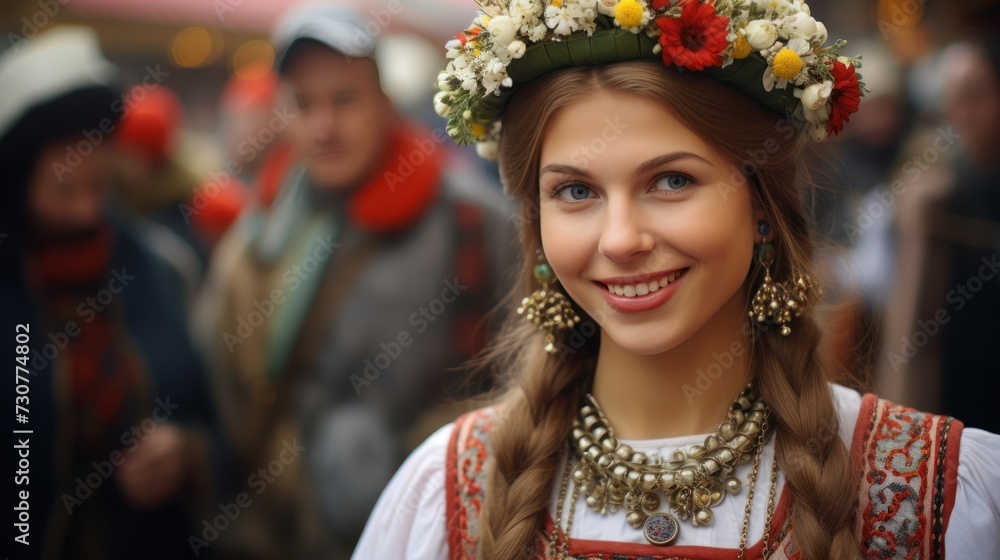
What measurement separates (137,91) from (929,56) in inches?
125

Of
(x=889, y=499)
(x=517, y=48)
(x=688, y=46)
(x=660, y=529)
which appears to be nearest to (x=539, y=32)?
(x=517, y=48)

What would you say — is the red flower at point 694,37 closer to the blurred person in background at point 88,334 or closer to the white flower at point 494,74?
the white flower at point 494,74

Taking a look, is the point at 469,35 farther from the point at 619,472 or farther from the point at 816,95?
the point at 619,472

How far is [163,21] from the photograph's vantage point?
3.48 metres

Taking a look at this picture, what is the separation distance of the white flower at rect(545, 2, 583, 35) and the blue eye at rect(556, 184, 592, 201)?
10.4 inches

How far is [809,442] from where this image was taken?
1534mm

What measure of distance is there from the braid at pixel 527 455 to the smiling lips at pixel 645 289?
0.30 metres

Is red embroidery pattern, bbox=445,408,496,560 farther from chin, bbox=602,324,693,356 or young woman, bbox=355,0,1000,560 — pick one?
chin, bbox=602,324,693,356

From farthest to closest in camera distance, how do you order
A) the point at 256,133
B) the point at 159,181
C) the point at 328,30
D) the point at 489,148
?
the point at 256,133
the point at 159,181
the point at 328,30
the point at 489,148

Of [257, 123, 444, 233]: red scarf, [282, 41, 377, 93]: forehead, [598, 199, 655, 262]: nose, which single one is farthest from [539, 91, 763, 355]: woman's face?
[282, 41, 377, 93]: forehead

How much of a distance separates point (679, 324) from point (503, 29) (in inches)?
23.4

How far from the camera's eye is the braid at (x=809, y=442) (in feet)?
4.77

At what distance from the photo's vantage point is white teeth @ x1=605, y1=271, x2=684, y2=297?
58.6 inches

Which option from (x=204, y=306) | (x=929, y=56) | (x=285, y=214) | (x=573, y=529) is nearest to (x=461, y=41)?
(x=573, y=529)
